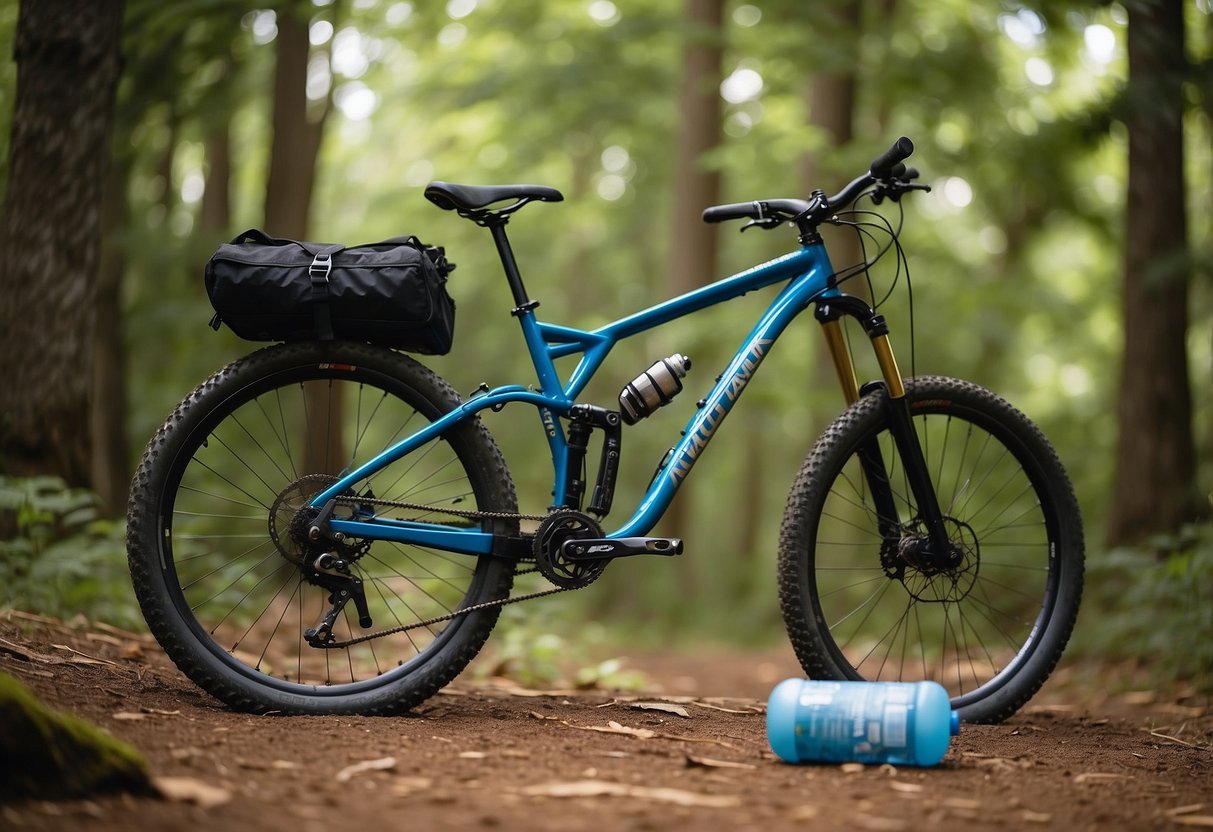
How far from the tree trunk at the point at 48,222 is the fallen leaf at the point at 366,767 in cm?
257

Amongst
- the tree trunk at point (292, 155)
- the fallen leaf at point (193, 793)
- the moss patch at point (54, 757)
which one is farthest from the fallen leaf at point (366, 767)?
the tree trunk at point (292, 155)

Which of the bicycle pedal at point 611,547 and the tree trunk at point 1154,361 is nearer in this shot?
the bicycle pedal at point 611,547

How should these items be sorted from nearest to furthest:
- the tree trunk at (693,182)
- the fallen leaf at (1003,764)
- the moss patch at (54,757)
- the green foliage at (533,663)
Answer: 1. the moss patch at (54,757)
2. the fallen leaf at (1003,764)
3. the green foliage at (533,663)
4. the tree trunk at (693,182)

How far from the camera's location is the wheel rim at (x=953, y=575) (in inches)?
130

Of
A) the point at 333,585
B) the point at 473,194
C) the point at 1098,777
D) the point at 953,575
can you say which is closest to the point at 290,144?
the point at 473,194

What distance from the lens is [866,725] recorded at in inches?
96.5

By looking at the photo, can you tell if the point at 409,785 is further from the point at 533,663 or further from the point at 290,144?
the point at 290,144

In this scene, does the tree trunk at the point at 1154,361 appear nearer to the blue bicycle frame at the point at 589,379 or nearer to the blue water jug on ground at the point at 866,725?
the blue bicycle frame at the point at 589,379

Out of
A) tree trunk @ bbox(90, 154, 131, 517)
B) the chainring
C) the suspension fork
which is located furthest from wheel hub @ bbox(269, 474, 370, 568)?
tree trunk @ bbox(90, 154, 131, 517)

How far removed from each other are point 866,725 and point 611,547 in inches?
36.2

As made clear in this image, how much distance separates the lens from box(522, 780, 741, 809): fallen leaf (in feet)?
6.85

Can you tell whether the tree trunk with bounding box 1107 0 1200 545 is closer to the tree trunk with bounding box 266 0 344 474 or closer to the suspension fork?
the suspension fork

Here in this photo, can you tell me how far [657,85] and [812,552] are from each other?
9.28 metres

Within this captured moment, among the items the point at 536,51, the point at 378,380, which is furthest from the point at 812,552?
the point at 536,51
